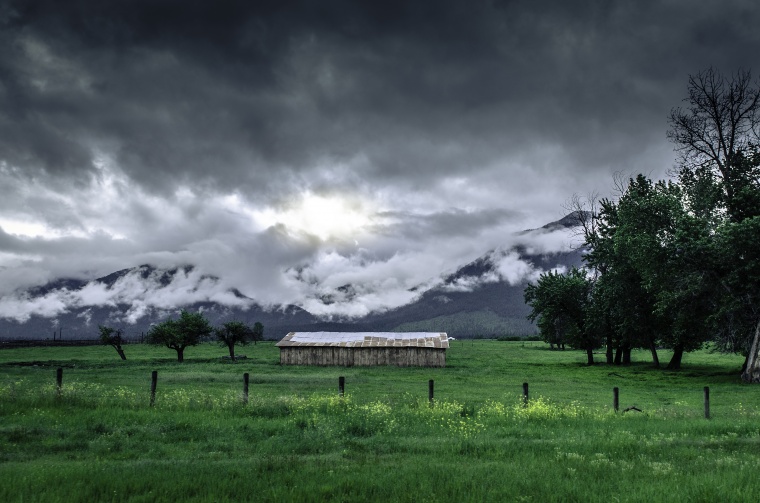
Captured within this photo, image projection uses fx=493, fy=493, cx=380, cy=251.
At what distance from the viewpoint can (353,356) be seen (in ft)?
228

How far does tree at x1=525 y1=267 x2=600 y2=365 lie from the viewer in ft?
224

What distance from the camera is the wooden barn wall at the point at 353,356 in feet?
226

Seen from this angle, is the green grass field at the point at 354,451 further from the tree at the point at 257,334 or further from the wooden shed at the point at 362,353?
the tree at the point at 257,334

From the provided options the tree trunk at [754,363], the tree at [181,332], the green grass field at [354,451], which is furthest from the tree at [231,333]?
the tree trunk at [754,363]

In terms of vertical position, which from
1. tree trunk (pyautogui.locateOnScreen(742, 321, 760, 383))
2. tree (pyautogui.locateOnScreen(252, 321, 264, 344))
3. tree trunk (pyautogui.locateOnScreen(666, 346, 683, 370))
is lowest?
tree (pyautogui.locateOnScreen(252, 321, 264, 344))

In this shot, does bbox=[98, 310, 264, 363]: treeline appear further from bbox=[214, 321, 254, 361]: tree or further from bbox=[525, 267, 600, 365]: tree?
bbox=[525, 267, 600, 365]: tree

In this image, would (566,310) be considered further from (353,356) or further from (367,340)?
(353,356)

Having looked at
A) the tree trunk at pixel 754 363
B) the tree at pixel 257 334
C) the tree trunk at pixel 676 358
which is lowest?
the tree at pixel 257 334

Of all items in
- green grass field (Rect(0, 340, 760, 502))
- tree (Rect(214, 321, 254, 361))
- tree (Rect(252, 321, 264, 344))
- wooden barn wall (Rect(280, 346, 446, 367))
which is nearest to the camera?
A: green grass field (Rect(0, 340, 760, 502))

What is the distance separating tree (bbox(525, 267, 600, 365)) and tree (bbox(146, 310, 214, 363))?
1948 inches

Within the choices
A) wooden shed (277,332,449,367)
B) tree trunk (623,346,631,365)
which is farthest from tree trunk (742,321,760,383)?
wooden shed (277,332,449,367)

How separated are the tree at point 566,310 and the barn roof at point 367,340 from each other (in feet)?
47.9

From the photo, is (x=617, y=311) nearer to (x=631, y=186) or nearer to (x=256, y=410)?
(x=631, y=186)

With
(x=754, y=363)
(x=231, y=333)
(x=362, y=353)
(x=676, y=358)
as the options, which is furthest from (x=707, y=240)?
(x=231, y=333)
